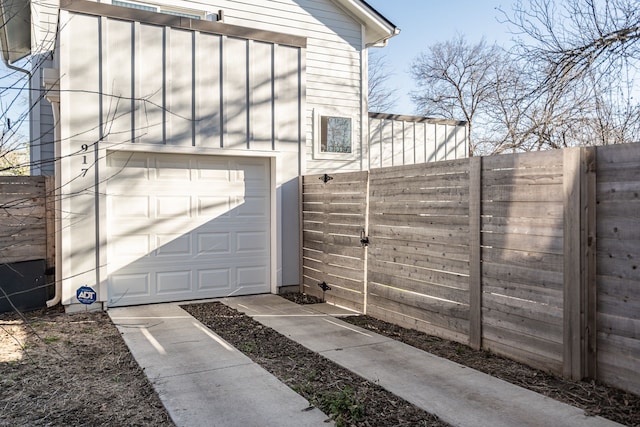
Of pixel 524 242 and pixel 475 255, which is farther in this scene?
pixel 475 255

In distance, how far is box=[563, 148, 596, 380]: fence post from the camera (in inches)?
145

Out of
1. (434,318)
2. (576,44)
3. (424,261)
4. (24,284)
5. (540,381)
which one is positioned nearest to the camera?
(540,381)

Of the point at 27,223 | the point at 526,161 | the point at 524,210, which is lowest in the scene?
the point at 27,223

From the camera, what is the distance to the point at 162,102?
6770mm

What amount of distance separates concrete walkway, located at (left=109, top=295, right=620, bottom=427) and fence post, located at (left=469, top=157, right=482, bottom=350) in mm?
483

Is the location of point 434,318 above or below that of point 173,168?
below

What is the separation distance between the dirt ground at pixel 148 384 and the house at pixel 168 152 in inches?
52.3

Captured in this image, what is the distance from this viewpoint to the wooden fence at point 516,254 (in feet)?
11.7

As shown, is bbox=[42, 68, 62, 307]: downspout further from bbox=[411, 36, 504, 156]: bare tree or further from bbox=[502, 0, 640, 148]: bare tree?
bbox=[411, 36, 504, 156]: bare tree

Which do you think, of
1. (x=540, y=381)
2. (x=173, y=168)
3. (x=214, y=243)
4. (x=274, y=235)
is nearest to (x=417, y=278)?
(x=540, y=381)

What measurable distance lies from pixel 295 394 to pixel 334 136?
Result: 6.80 meters

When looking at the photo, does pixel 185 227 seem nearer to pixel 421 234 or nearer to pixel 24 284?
pixel 24 284

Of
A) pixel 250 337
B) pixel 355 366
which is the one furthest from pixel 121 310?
pixel 355 366

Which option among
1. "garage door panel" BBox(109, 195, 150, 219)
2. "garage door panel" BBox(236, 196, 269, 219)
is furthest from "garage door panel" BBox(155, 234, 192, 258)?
"garage door panel" BBox(236, 196, 269, 219)
